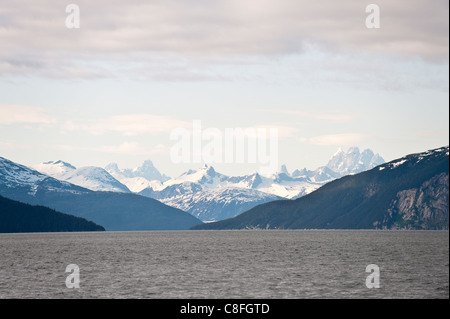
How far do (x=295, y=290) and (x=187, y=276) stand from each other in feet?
110

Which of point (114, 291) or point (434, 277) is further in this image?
point (434, 277)

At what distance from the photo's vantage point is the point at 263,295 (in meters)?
109

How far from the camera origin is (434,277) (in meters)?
133

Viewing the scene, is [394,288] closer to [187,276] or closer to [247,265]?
[187,276]

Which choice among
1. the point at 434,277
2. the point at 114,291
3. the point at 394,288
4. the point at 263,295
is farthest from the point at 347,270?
the point at 114,291
